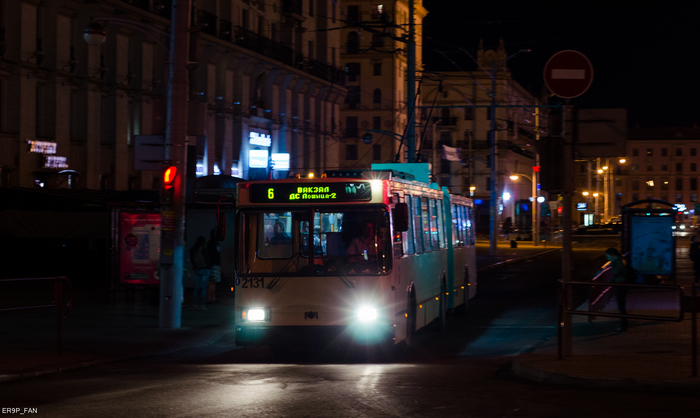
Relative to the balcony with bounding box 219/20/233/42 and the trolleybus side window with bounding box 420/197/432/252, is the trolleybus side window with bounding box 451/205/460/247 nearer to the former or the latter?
the trolleybus side window with bounding box 420/197/432/252

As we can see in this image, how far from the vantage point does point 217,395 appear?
30.3 ft

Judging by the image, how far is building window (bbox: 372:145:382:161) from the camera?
95181 mm

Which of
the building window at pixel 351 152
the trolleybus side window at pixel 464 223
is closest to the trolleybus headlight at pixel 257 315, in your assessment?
the trolleybus side window at pixel 464 223

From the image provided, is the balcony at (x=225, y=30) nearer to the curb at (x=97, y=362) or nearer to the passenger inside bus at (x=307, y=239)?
the curb at (x=97, y=362)

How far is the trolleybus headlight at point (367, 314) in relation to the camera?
40.4ft

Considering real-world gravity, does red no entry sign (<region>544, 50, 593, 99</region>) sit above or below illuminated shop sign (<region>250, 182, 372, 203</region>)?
above

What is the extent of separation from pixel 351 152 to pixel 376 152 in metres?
2.82

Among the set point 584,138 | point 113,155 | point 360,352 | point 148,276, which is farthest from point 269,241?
point 113,155

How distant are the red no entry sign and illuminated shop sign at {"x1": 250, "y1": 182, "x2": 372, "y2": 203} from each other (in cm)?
292

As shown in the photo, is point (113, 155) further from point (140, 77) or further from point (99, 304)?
point (99, 304)

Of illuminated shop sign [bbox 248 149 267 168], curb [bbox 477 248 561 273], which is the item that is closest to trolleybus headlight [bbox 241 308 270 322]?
curb [bbox 477 248 561 273]

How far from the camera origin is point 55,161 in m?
32.1

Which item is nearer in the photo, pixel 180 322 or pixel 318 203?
pixel 318 203

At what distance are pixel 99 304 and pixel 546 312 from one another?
10.5 meters
